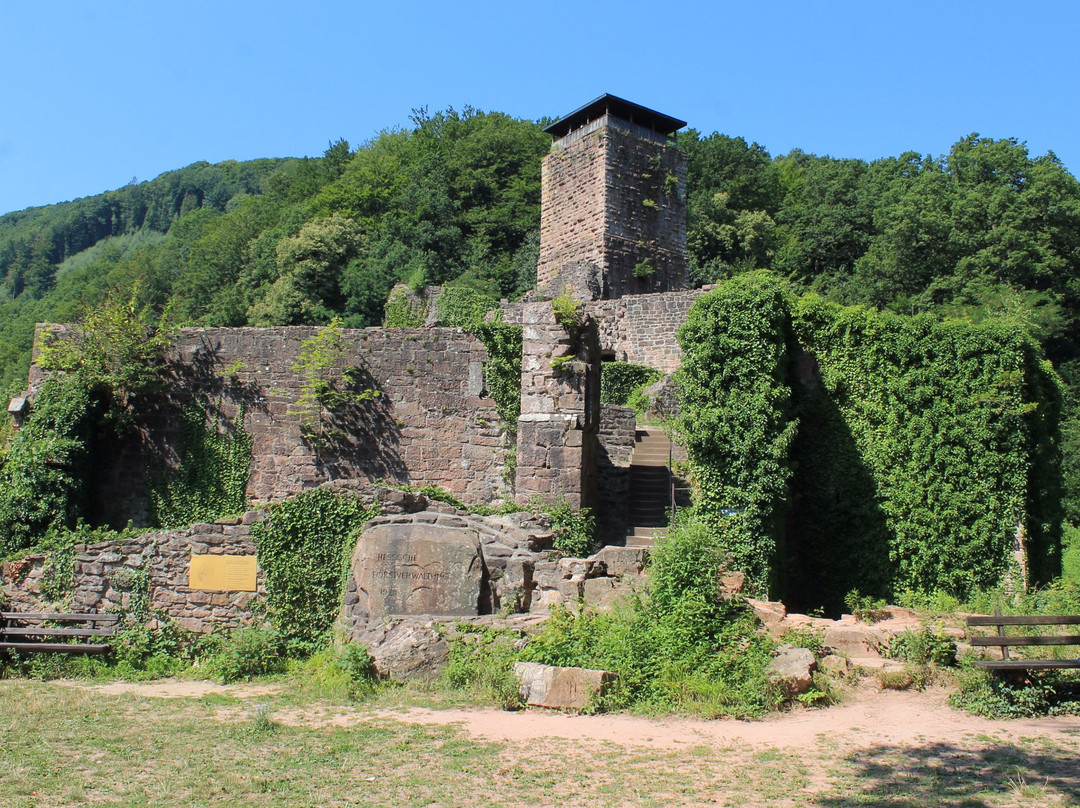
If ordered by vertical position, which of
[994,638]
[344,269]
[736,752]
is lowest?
[736,752]

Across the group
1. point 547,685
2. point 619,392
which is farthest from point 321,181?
point 547,685

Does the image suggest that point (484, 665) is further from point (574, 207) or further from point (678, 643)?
point (574, 207)

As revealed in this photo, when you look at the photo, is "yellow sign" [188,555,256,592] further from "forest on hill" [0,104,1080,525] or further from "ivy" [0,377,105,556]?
"forest on hill" [0,104,1080,525]

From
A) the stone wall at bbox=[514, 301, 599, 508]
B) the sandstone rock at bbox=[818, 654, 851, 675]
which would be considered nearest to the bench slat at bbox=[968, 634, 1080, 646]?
the sandstone rock at bbox=[818, 654, 851, 675]

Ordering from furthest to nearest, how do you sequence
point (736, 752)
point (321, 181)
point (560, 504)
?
point (321, 181), point (560, 504), point (736, 752)

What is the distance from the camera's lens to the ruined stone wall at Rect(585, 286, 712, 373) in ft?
69.5

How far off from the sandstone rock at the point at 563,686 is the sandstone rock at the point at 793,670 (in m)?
1.49

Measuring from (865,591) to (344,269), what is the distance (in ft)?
80.9

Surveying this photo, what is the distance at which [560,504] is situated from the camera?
11562 mm

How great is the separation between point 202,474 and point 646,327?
37.0ft

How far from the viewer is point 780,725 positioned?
7.14 metres

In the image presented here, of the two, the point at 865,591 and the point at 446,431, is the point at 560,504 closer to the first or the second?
the point at 446,431

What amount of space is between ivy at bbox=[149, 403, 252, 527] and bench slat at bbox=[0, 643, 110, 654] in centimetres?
523

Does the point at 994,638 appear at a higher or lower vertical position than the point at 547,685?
higher
